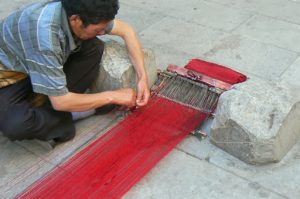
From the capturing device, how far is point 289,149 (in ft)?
9.81

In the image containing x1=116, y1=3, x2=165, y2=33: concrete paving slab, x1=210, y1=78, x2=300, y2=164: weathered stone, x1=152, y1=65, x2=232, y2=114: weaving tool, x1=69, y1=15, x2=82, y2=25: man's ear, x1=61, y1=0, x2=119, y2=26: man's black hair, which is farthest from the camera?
x1=116, y1=3, x2=165, y2=33: concrete paving slab

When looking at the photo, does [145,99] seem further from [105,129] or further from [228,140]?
[228,140]

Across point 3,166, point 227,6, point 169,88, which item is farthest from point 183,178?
point 227,6

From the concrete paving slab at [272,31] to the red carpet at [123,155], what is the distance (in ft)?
4.58

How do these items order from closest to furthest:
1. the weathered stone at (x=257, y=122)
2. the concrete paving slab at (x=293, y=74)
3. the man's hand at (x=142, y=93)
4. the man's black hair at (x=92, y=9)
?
the man's black hair at (x=92, y=9) → the weathered stone at (x=257, y=122) → the man's hand at (x=142, y=93) → the concrete paving slab at (x=293, y=74)

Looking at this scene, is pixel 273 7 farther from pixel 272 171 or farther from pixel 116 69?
pixel 272 171

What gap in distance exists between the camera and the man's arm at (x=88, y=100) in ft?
8.90

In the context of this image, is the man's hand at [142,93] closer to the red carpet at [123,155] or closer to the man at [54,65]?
the man at [54,65]

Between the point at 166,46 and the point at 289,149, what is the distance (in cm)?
161

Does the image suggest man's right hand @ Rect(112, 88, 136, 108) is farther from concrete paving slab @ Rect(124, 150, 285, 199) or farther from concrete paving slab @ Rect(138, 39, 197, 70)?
concrete paving slab @ Rect(138, 39, 197, 70)

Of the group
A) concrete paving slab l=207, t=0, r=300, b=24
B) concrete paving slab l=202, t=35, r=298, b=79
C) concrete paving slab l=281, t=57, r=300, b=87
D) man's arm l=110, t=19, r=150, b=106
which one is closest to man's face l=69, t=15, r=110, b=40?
man's arm l=110, t=19, r=150, b=106

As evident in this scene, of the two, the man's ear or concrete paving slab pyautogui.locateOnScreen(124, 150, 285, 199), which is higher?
the man's ear

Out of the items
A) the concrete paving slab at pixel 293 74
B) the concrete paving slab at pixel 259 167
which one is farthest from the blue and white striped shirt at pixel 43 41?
the concrete paving slab at pixel 293 74

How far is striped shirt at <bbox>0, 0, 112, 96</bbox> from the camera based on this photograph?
2.55m
